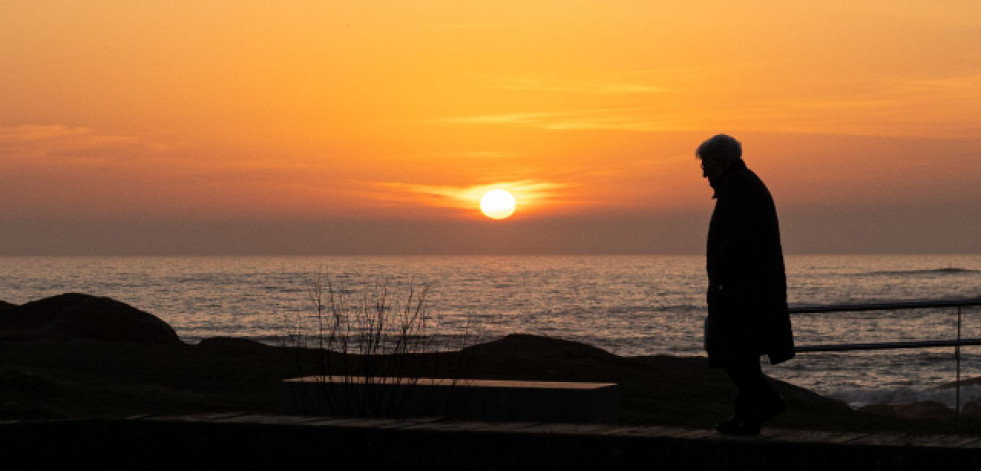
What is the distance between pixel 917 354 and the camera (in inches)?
1704

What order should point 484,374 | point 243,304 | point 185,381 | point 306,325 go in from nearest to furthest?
point 185,381 → point 484,374 → point 306,325 → point 243,304

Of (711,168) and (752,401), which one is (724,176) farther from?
(752,401)

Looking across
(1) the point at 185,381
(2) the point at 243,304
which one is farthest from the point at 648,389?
(2) the point at 243,304

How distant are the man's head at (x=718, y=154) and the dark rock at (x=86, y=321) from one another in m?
25.0

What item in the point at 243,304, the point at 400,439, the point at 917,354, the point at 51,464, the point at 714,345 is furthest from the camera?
the point at 243,304

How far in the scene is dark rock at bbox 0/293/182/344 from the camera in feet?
102

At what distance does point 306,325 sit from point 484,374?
40.6 metres

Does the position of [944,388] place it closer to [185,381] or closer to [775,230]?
[185,381]

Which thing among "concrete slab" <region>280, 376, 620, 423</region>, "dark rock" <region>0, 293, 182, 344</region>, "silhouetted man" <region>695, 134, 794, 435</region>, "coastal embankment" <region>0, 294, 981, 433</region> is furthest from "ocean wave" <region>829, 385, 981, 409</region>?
"silhouetted man" <region>695, 134, 794, 435</region>

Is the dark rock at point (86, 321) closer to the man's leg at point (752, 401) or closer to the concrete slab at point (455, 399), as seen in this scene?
the concrete slab at point (455, 399)

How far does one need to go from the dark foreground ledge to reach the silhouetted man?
0.46 meters

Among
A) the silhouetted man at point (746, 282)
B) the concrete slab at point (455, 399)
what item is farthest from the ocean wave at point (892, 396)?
the silhouetted man at point (746, 282)

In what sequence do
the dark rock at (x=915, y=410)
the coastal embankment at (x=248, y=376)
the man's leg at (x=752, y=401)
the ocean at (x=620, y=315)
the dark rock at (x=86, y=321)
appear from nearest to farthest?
Answer: the man's leg at (x=752, y=401) < the coastal embankment at (x=248, y=376) < the dark rock at (x=915, y=410) < the dark rock at (x=86, y=321) < the ocean at (x=620, y=315)

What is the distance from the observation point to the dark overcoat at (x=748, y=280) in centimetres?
743
